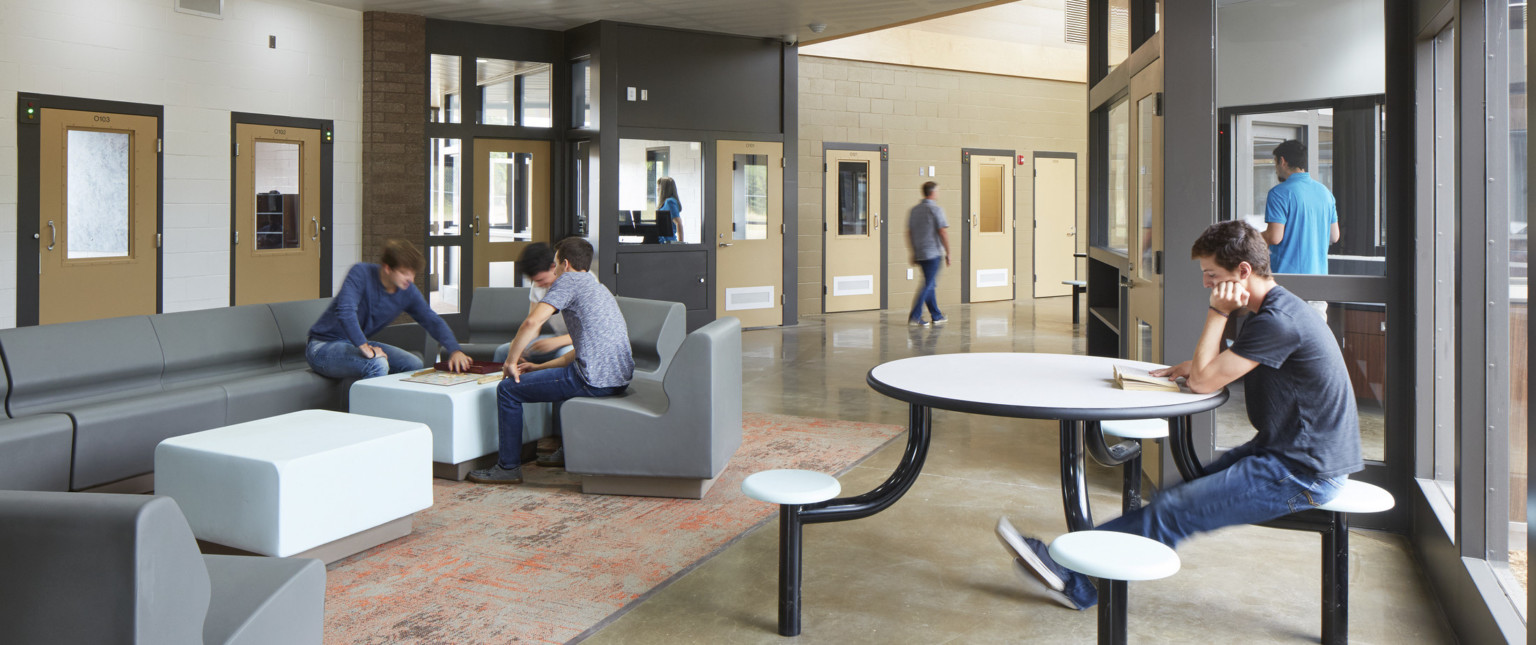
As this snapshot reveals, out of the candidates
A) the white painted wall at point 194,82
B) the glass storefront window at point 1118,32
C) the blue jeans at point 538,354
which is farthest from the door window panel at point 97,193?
the glass storefront window at point 1118,32

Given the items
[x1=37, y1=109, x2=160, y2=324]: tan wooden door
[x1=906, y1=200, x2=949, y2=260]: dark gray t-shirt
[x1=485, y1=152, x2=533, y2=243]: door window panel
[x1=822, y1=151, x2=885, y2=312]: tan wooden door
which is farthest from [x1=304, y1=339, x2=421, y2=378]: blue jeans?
[x1=822, y1=151, x2=885, y2=312]: tan wooden door

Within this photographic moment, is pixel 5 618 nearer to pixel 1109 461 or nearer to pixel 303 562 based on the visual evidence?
pixel 303 562

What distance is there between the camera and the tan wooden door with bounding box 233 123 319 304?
28.2ft

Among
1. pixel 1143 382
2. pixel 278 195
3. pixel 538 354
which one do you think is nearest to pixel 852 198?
pixel 278 195

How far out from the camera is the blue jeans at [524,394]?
15.7ft

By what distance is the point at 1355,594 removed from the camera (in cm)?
344

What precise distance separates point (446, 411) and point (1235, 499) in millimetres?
3277

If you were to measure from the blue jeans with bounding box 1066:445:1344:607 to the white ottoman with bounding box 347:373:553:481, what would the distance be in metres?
2.99

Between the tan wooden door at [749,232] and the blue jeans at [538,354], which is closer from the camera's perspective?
the blue jeans at [538,354]

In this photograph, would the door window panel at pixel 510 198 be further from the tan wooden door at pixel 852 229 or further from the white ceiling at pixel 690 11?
the tan wooden door at pixel 852 229

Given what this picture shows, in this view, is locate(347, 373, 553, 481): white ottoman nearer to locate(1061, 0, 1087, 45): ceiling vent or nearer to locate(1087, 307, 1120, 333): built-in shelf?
locate(1087, 307, 1120, 333): built-in shelf

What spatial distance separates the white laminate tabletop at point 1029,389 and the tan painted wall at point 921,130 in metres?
8.51

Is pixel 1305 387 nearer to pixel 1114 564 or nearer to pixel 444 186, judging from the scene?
pixel 1114 564

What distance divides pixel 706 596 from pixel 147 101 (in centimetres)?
674
